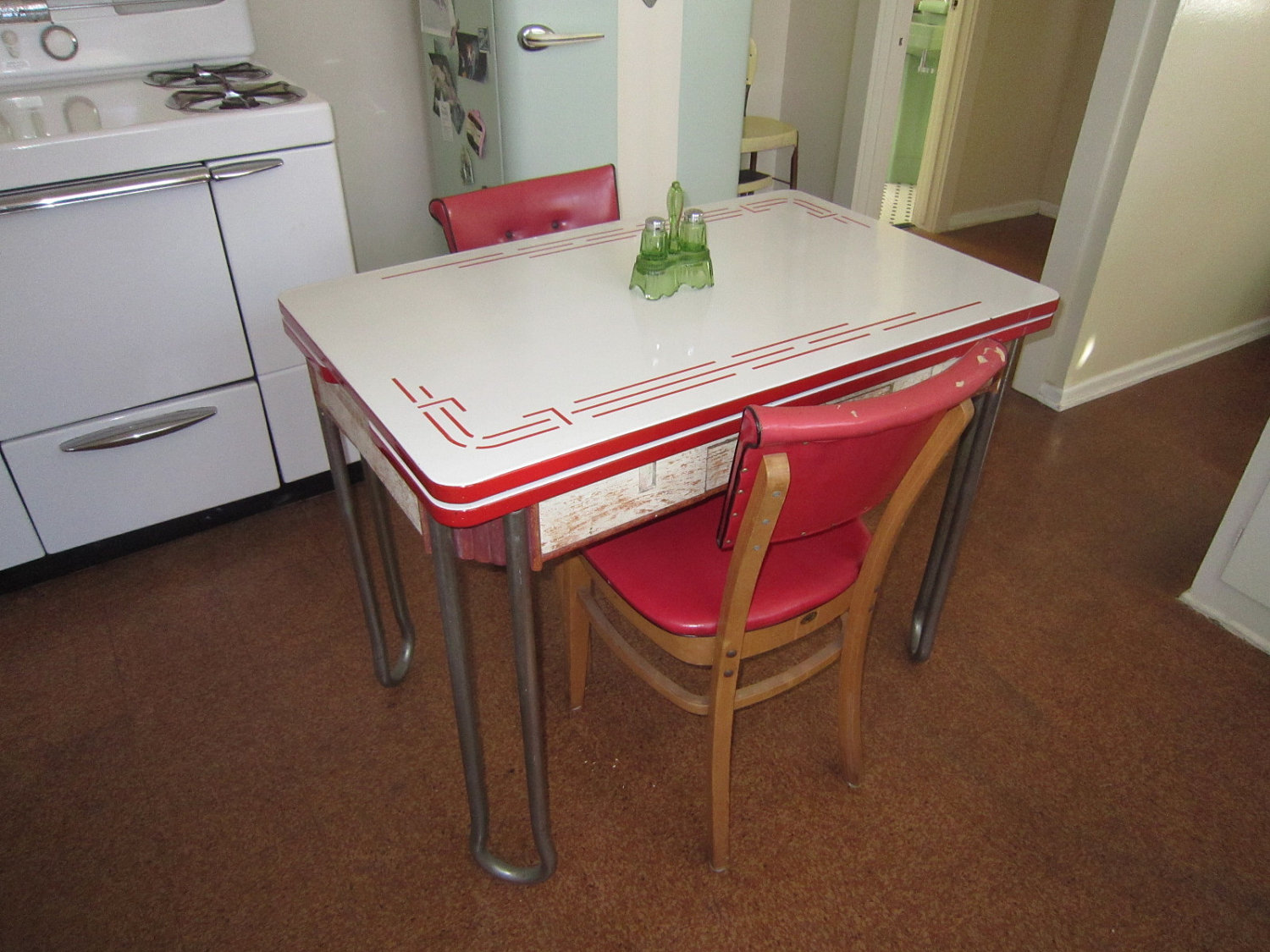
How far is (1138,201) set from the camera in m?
2.47

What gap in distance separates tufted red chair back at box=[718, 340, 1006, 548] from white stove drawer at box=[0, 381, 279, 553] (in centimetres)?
139

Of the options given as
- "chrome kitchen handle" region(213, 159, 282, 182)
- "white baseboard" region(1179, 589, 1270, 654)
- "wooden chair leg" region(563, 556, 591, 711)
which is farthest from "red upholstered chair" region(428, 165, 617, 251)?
"white baseboard" region(1179, 589, 1270, 654)

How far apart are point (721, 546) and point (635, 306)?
1.38 feet

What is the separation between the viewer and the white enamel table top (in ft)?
3.39

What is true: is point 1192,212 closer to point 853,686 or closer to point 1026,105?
point 1026,105

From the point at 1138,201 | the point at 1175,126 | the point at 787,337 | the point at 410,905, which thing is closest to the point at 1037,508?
the point at 1138,201

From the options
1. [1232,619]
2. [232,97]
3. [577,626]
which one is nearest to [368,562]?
[577,626]

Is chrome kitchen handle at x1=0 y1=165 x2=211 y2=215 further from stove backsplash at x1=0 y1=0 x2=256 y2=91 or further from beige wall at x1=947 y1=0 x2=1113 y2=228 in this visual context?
beige wall at x1=947 y1=0 x2=1113 y2=228

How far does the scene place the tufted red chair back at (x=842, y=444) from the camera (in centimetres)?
95

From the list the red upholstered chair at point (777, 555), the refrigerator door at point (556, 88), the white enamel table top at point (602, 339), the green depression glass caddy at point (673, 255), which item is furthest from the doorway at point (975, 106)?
the red upholstered chair at point (777, 555)

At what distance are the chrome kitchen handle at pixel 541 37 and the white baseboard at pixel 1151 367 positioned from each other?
1.77 metres

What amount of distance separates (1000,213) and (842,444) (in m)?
3.87

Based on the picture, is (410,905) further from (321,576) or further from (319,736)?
(321,576)

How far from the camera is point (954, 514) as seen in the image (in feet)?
5.35
